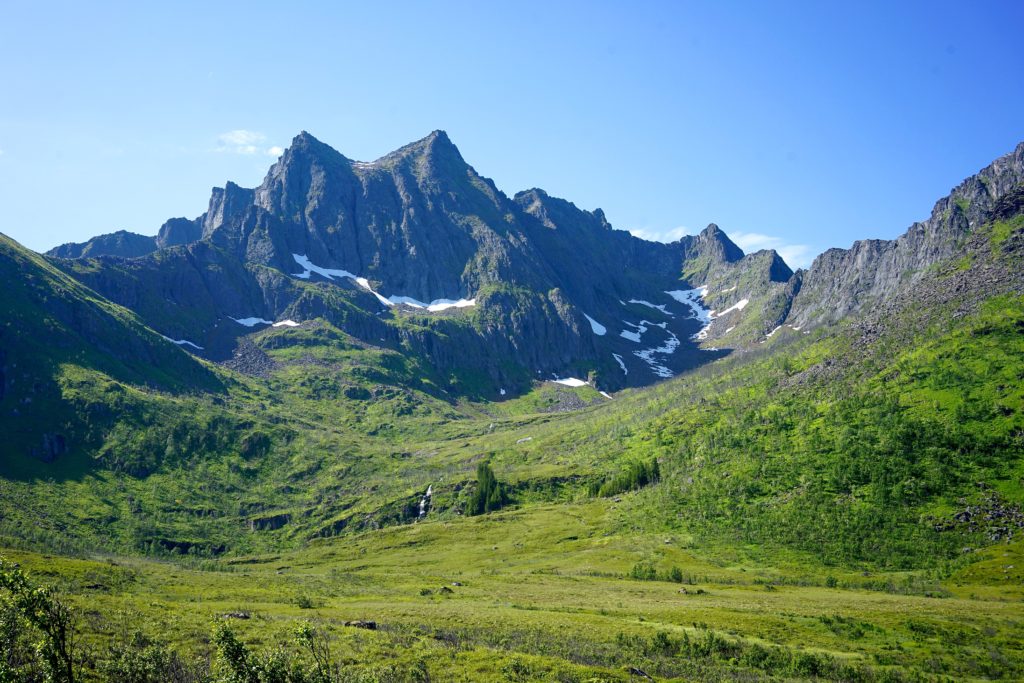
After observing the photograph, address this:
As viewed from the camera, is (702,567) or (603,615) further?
(702,567)

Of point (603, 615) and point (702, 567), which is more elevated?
point (603, 615)

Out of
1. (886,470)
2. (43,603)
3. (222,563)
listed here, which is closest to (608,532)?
(886,470)

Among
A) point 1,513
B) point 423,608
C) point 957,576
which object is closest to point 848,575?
point 957,576

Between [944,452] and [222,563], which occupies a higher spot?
[944,452]

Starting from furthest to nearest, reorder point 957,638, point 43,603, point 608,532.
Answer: point 608,532 → point 957,638 → point 43,603

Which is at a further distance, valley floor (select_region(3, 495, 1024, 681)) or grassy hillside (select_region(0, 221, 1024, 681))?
grassy hillside (select_region(0, 221, 1024, 681))

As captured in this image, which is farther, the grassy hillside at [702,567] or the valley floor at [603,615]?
the grassy hillside at [702,567]

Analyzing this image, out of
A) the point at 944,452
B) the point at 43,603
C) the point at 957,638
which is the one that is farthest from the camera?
the point at 944,452

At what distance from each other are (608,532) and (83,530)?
154 meters

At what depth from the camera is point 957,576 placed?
116688 millimetres

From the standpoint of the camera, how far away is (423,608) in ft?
305

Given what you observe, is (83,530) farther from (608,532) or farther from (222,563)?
(608,532)

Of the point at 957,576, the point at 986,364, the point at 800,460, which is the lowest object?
the point at 957,576

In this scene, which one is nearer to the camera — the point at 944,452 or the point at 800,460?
the point at 944,452
